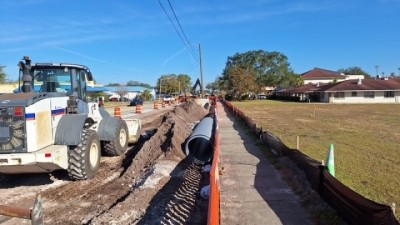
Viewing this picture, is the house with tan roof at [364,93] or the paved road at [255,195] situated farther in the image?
the house with tan roof at [364,93]

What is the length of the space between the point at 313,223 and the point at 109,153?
296 inches

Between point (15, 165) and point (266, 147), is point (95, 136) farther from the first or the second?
point (266, 147)

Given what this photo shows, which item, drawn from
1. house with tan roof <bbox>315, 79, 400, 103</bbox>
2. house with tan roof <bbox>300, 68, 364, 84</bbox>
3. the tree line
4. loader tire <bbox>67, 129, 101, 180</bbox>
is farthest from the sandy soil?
house with tan roof <bbox>300, 68, 364, 84</bbox>

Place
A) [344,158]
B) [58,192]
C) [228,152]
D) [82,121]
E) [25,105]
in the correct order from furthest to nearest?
[228,152] → [344,158] → [82,121] → [58,192] → [25,105]

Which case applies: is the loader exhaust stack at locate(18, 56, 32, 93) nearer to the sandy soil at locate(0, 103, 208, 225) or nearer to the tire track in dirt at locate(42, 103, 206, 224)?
the sandy soil at locate(0, 103, 208, 225)

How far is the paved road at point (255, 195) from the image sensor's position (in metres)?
6.46

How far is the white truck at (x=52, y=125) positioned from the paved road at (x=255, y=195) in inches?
130

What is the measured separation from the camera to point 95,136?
969 cm

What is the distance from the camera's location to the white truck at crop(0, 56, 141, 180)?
7699 mm

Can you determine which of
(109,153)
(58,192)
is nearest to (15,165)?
(58,192)

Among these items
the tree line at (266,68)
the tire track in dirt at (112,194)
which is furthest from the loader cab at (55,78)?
the tree line at (266,68)

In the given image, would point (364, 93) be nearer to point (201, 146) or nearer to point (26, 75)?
point (201, 146)

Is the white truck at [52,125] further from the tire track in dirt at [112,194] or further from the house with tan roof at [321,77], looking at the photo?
the house with tan roof at [321,77]

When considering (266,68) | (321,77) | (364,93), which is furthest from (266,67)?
(364,93)
